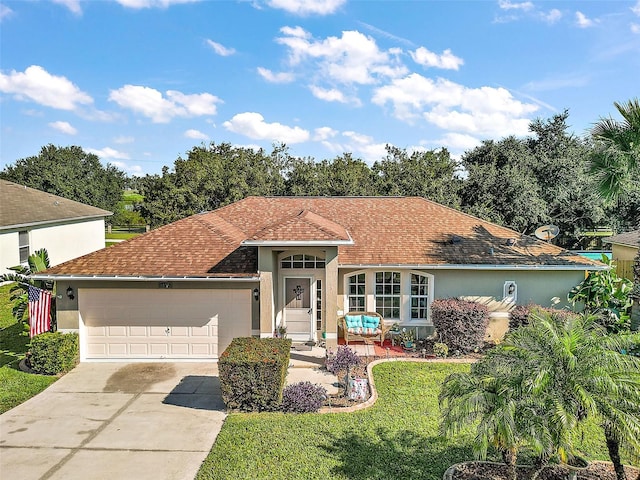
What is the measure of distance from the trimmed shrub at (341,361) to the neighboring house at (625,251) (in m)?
16.5

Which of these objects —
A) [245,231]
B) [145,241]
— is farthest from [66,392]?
[245,231]

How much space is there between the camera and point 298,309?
15.5 meters

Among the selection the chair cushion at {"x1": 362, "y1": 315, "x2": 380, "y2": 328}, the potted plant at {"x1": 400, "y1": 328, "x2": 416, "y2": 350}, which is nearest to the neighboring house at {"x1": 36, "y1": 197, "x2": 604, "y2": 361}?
the potted plant at {"x1": 400, "y1": 328, "x2": 416, "y2": 350}

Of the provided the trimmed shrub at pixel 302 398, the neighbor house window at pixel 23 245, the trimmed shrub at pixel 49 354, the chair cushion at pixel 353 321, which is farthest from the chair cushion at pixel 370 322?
the neighbor house window at pixel 23 245

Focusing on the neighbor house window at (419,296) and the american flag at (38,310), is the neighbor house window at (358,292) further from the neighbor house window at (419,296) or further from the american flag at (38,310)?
the american flag at (38,310)

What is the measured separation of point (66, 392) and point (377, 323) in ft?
30.8

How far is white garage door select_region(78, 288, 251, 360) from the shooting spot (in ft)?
45.8

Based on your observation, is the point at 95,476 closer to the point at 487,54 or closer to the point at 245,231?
the point at 245,231

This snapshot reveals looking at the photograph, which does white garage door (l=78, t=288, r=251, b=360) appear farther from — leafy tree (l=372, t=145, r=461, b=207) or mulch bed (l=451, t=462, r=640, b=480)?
leafy tree (l=372, t=145, r=461, b=207)

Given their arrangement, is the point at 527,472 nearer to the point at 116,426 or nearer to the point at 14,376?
the point at 116,426

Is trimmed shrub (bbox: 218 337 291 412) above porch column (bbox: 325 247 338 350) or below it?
below

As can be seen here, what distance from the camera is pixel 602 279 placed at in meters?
14.8

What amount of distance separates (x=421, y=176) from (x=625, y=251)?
1305 centimetres

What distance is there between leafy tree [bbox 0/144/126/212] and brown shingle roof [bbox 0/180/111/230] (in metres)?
18.5
